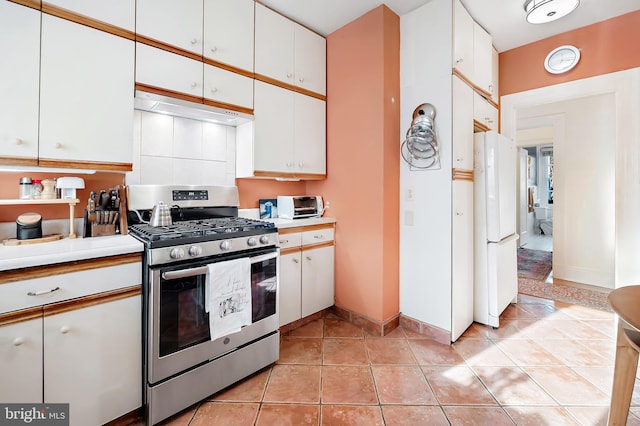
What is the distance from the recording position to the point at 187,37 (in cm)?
200

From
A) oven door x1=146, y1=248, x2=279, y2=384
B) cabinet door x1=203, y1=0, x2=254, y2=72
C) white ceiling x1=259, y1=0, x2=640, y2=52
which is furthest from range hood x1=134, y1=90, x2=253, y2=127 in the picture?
oven door x1=146, y1=248, x2=279, y2=384

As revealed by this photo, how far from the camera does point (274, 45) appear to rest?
2486 mm

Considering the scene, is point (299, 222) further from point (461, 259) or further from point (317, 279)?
point (461, 259)

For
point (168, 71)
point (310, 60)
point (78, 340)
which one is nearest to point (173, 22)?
point (168, 71)

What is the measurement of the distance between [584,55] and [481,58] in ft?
3.57

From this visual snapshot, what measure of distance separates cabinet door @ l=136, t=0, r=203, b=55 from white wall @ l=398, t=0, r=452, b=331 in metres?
1.66

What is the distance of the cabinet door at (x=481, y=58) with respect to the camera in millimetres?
2617

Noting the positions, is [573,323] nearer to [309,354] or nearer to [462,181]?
[462,181]

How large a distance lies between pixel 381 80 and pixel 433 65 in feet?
1.37

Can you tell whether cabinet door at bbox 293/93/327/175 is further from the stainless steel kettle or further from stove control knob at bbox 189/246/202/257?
stove control knob at bbox 189/246/202/257

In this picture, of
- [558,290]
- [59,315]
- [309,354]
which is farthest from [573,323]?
[59,315]

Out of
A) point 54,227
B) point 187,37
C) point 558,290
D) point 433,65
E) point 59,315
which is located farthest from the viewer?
point 558,290

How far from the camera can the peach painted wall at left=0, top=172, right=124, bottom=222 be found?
66.3 inches

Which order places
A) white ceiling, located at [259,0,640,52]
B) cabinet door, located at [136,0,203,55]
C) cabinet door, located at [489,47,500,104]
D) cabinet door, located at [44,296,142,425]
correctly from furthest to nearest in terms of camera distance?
cabinet door, located at [489,47,500,104]
white ceiling, located at [259,0,640,52]
cabinet door, located at [136,0,203,55]
cabinet door, located at [44,296,142,425]
